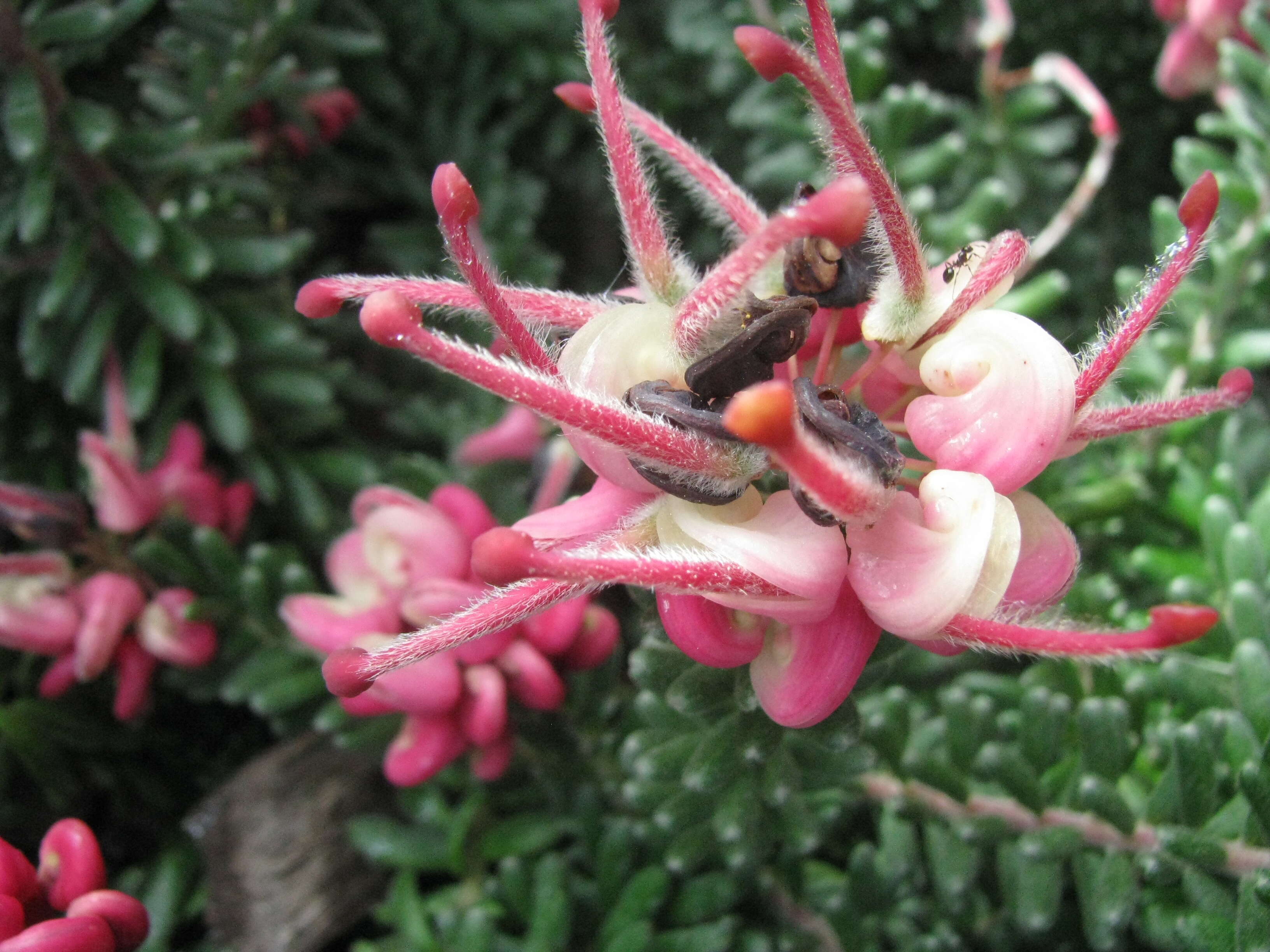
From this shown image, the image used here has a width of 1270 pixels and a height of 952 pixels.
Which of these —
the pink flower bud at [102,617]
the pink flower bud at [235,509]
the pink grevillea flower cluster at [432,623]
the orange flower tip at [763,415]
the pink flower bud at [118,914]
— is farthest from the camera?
the pink flower bud at [235,509]

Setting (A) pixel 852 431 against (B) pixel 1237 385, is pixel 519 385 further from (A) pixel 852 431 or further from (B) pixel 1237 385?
(B) pixel 1237 385

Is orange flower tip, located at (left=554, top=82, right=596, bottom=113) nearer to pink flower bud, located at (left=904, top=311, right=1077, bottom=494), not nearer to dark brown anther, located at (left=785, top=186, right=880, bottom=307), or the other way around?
dark brown anther, located at (left=785, top=186, right=880, bottom=307)

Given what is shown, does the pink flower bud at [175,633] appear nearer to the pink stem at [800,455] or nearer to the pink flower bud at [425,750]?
the pink flower bud at [425,750]

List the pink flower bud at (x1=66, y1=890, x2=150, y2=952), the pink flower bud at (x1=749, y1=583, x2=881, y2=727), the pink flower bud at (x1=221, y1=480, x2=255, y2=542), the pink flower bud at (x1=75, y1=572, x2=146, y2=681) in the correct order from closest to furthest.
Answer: the pink flower bud at (x1=749, y1=583, x2=881, y2=727)
the pink flower bud at (x1=66, y1=890, x2=150, y2=952)
the pink flower bud at (x1=75, y1=572, x2=146, y2=681)
the pink flower bud at (x1=221, y1=480, x2=255, y2=542)

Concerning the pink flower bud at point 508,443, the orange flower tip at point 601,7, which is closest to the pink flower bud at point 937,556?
the orange flower tip at point 601,7

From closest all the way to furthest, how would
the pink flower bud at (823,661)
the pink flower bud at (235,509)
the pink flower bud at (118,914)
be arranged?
the pink flower bud at (823,661) < the pink flower bud at (118,914) < the pink flower bud at (235,509)

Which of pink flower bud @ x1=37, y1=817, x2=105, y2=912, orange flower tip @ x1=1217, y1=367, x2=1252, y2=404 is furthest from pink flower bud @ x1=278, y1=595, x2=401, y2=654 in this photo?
orange flower tip @ x1=1217, y1=367, x2=1252, y2=404

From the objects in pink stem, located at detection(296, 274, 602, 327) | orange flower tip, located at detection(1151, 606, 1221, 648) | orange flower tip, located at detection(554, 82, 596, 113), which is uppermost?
orange flower tip, located at detection(554, 82, 596, 113)

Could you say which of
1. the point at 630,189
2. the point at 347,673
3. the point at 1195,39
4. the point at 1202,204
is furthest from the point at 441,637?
the point at 1195,39
